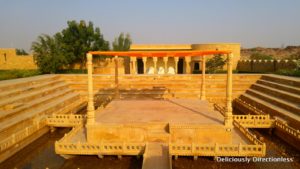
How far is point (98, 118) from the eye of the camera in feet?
29.9

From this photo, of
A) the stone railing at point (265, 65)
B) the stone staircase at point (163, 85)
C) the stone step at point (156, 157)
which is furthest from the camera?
the stone railing at point (265, 65)

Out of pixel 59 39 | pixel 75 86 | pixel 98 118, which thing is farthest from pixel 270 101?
pixel 59 39

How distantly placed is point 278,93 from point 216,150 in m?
8.67

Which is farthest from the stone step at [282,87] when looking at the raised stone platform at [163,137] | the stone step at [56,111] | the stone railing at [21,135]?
the stone railing at [21,135]

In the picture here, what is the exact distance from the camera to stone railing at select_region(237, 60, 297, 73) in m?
22.2

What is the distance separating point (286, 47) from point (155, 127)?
272ft

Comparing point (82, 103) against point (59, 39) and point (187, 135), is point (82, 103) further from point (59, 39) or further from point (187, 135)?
point (59, 39)

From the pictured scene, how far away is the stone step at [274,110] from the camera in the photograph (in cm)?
1022

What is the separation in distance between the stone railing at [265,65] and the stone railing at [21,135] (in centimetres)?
2100

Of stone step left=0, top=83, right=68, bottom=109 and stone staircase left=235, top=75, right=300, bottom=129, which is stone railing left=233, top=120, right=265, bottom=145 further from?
stone step left=0, top=83, right=68, bottom=109

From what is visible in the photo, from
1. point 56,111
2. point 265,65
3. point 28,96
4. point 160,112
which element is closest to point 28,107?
→ point 28,96

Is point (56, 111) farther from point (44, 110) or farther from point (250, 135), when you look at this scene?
point (250, 135)

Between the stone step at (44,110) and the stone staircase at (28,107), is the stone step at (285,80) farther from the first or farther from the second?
the stone step at (44,110)

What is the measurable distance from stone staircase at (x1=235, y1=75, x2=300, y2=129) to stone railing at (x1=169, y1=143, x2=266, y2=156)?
3.52 meters
